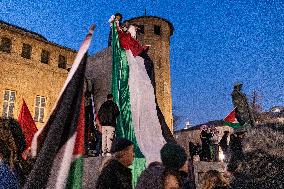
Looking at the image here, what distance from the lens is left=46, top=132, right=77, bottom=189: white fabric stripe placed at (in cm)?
198

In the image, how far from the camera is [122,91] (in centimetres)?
872

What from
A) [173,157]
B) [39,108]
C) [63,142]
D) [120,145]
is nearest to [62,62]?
[39,108]

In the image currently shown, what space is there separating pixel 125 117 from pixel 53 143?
634cm

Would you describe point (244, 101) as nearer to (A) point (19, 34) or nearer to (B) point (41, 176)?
(B) point (41, 176)

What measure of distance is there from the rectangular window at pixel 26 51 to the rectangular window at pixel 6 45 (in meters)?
1.16

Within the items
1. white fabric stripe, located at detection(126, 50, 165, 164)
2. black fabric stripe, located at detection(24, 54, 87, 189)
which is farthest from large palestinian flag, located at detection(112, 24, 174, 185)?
black fabric stripe, located at detection(24, 54, 87, 189)

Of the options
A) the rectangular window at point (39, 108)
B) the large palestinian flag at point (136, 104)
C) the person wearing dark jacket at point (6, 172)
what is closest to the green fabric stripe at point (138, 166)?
the large palestinian flag at point (136, 104)

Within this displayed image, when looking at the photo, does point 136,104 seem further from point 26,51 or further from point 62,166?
point 26,51

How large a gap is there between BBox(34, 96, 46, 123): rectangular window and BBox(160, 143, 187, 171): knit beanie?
23.1m

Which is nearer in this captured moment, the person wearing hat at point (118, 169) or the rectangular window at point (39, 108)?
the person wearing hat at point (118, 169)

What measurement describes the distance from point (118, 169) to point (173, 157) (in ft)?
1.88

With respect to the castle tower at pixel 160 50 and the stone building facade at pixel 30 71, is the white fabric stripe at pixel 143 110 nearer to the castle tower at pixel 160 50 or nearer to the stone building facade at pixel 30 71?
the stone building facade at pixel 30 71

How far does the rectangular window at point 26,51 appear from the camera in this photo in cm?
2601

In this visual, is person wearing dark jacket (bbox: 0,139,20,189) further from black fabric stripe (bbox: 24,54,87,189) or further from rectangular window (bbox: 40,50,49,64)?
rectangular window (bbox: 40,50,49,64)
